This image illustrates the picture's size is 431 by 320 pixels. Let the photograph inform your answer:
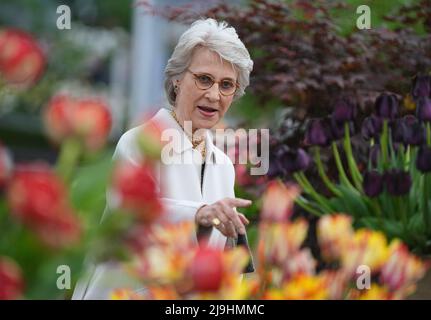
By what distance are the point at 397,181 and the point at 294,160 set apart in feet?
0.93

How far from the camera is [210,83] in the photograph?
1.58m

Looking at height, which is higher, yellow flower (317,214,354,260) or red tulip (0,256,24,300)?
yellow flower (317,214,354,260)

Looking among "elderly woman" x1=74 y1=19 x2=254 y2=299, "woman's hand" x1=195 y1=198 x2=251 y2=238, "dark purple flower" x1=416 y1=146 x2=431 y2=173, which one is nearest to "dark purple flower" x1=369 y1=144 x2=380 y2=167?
"dark purple flower" x1=416 y1=146 x2=431 y2=173

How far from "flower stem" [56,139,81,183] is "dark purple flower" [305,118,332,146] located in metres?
1.69

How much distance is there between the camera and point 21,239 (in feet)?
1.87

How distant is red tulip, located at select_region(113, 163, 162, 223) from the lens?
0.56m

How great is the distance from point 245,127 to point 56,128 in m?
2.44

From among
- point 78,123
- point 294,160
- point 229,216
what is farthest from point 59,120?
point 294,160

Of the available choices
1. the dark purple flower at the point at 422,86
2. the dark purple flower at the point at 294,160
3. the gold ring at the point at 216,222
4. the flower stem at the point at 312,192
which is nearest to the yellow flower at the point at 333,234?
the gold ring at the point at 216,222

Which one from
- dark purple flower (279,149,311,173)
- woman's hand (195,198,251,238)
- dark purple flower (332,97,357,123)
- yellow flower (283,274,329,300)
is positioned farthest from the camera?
dark purple flower (332,97,357,123)

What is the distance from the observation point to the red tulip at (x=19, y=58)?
23.0 inches

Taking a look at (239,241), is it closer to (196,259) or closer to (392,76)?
(196,259)

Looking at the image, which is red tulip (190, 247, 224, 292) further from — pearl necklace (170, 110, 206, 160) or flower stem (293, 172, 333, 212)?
flower stem (293, 172, 333, 212)

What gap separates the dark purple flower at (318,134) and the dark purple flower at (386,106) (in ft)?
0.47
